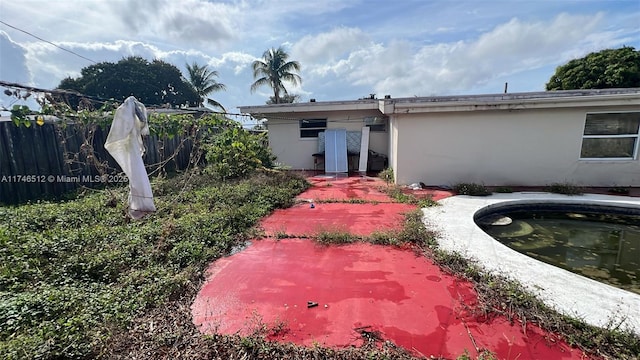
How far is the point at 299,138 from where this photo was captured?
11492mm

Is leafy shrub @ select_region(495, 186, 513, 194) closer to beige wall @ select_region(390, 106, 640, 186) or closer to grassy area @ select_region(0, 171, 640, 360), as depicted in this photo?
beige wall @ select_region(390, 106, 640, 186)

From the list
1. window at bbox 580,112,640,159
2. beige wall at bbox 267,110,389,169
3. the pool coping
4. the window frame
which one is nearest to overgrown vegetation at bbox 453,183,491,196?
the pool coping

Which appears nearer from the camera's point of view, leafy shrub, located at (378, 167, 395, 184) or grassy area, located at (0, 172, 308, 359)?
grassy area, located at (0, 172, 308, 359)

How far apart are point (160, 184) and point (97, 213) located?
79.2 inches

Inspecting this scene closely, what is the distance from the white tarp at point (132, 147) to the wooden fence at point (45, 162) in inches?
50.3

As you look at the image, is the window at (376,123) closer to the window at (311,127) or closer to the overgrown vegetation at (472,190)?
the window at (311,127)

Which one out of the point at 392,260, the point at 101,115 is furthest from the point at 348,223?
the point at 101,115

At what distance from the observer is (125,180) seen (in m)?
7.25

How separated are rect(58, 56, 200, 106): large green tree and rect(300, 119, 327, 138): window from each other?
64.2ft

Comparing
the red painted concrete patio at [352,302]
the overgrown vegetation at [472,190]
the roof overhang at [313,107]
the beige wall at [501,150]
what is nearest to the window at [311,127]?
the roof overhang at [313,107]

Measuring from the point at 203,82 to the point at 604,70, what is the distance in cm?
2909

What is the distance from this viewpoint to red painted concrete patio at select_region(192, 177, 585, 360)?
2264 mm

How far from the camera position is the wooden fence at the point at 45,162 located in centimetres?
591

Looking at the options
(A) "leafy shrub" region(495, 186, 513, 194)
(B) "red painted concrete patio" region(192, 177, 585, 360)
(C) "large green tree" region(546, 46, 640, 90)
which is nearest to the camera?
(B) "red painted concrete patio" region(192, 177, 585, 360)
